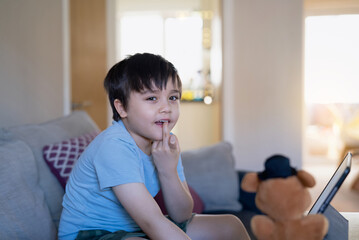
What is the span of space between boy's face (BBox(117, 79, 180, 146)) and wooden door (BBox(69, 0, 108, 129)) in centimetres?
205

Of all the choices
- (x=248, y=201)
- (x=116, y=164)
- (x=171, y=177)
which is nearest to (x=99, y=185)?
(x=116, y=164)

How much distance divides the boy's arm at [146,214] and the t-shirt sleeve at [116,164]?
0.08 feet

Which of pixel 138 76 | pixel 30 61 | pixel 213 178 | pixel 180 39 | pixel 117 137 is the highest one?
pixel 180 39

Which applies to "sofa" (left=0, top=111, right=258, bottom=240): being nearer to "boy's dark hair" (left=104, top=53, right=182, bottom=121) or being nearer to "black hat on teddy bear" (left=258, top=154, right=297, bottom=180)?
"boy's dark hair" (left=104, top=53, right=182, bottom=121)

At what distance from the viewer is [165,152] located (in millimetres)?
1036

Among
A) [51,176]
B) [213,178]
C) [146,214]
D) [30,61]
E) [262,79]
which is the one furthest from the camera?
[262,79]

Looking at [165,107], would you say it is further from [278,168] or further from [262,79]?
[262,79]

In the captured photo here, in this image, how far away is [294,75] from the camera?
3400mm

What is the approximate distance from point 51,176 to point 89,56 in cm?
195

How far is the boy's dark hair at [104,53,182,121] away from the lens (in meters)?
1.02

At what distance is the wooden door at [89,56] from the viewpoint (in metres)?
3.01

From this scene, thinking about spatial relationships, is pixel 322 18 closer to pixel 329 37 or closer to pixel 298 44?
pixel 329 37

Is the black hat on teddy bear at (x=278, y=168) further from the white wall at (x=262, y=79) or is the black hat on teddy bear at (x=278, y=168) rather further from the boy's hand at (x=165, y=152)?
the white wall at (x=262, y=79)

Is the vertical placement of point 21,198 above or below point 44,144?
below
